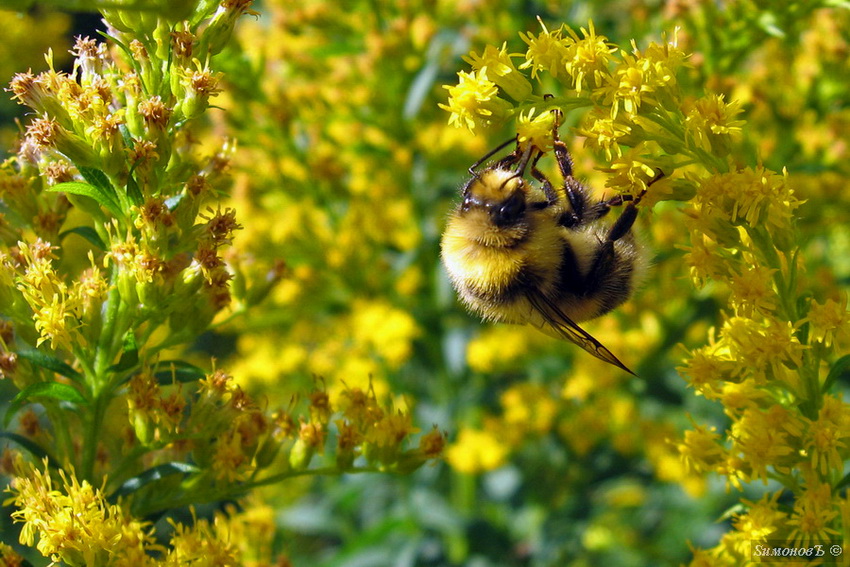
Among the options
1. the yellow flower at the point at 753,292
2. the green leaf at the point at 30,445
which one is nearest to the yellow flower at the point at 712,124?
the yellow flower at the point at 753,292

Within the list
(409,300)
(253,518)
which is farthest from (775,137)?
(253,518)

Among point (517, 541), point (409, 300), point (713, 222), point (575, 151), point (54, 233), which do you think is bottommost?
point (517, 541)

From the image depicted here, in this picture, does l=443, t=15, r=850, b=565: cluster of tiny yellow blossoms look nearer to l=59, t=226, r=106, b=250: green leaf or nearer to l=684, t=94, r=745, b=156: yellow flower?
l=684, t=94, r=745, b=156: yellow flower

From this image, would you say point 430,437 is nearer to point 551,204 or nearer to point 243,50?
point 551,204

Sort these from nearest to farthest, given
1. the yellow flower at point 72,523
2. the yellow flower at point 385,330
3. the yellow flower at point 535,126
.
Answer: the yellow flower at point 72,523
the yellow flower at point 535,126
the yellow flower at point 385,330

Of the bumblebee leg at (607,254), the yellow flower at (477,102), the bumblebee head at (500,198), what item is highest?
the yellow flower at (477,102)

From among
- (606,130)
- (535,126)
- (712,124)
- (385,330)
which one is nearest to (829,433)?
(712,124)

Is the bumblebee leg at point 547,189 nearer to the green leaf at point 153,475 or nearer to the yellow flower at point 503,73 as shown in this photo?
the yellow flower at point 503,73
